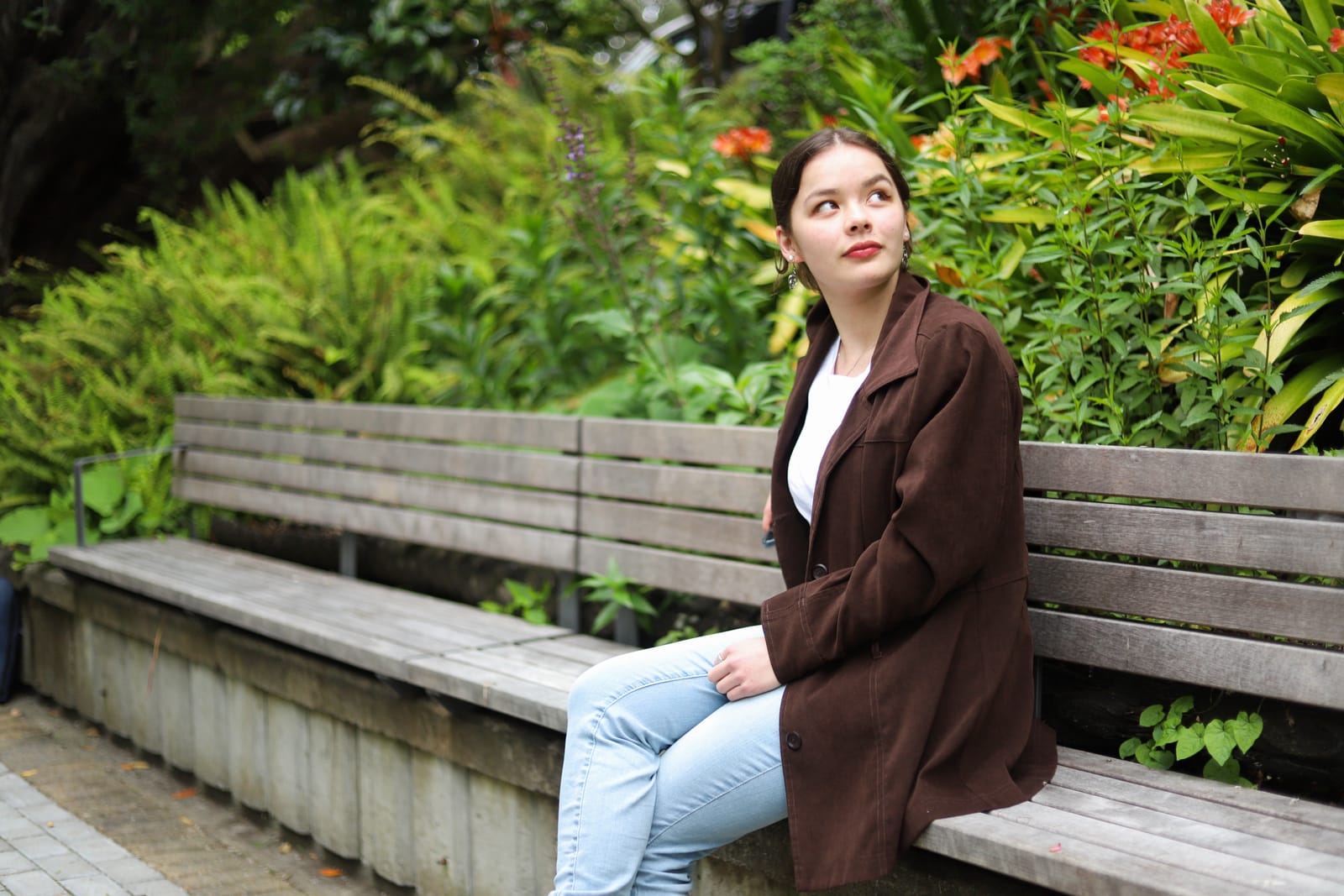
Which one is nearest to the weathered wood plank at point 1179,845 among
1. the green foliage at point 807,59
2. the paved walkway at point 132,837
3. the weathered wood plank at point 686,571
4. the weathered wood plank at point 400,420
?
the weathered wood plank at point 686,571

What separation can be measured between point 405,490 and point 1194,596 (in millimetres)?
2870

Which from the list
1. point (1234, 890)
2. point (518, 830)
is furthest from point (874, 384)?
point (518, 830)

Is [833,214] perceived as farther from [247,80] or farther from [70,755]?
[247,80]

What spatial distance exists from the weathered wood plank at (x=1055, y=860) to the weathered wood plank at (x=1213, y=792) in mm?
331

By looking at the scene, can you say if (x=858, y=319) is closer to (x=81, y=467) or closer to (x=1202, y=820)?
(x=1202, y=820)

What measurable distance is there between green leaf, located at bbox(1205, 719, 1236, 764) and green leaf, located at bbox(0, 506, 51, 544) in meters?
5.14

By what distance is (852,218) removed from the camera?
7.81 ft

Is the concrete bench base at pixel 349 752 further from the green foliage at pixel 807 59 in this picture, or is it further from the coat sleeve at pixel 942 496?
the green foliage at pixel 807 59

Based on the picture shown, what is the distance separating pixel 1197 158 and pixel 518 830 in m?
2.28

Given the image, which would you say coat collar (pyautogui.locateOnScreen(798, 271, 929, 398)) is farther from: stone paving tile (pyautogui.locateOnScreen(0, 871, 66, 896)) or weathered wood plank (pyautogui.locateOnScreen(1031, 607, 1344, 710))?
stone paving tile (pyautogui.locateOnScreen(0, 871, 66, 896))

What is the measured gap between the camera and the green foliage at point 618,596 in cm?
352

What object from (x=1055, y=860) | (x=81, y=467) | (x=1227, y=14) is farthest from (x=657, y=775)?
(x=81, y=467)

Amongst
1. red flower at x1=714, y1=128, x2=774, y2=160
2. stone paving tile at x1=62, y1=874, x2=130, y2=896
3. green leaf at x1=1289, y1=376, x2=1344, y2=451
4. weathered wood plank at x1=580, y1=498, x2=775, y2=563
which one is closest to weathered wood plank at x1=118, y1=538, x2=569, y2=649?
weathered wood plank at x1=580, y1=498, x2=775, y2=563

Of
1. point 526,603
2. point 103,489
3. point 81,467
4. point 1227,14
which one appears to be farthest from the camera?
point 103,489
